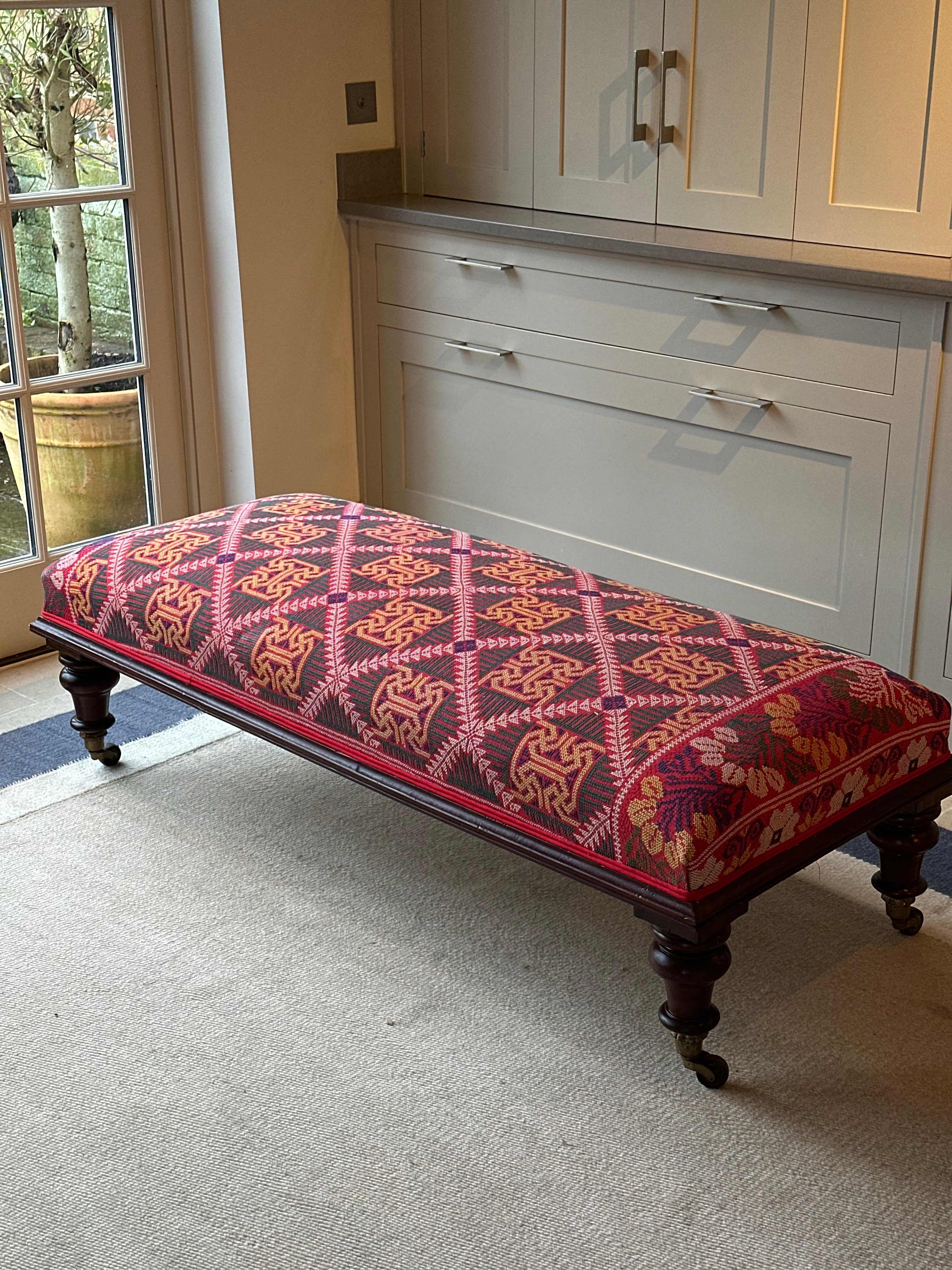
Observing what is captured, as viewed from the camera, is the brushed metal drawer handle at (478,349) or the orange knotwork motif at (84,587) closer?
the orange knotwork motif at (84,587)

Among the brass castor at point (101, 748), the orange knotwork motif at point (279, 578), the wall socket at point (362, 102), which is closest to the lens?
the orange knotwork motif at point (279, 578)

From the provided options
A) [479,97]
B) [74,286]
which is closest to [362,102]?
[479,97]

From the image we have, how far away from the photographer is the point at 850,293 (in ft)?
8.75

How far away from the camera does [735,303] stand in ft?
9.34

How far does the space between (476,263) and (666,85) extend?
0.59 metres

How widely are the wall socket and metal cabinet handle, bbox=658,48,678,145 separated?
880mm

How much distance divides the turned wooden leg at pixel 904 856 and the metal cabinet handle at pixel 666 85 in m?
1.69

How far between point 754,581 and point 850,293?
660 millimetres

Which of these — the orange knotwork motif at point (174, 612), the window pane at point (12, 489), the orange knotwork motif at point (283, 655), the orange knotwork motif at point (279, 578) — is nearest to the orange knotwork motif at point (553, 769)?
the orange knotwork motif at point (283, 655)

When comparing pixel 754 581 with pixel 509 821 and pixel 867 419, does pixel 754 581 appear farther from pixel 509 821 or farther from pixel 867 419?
pixel 509 821

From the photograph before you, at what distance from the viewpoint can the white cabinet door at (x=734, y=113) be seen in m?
2.87

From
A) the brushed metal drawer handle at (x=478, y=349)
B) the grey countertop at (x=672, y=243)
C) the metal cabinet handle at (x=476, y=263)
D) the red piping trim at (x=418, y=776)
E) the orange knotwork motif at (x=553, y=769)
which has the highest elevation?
the grey countertop at (x=672, y=243)

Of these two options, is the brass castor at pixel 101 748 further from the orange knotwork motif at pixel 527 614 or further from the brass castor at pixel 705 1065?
the brass castor at pixel 705 1065

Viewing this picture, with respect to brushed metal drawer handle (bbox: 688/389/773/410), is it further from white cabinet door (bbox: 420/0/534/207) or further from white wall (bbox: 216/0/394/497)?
white wall (bbox: 216/0/394/497)
